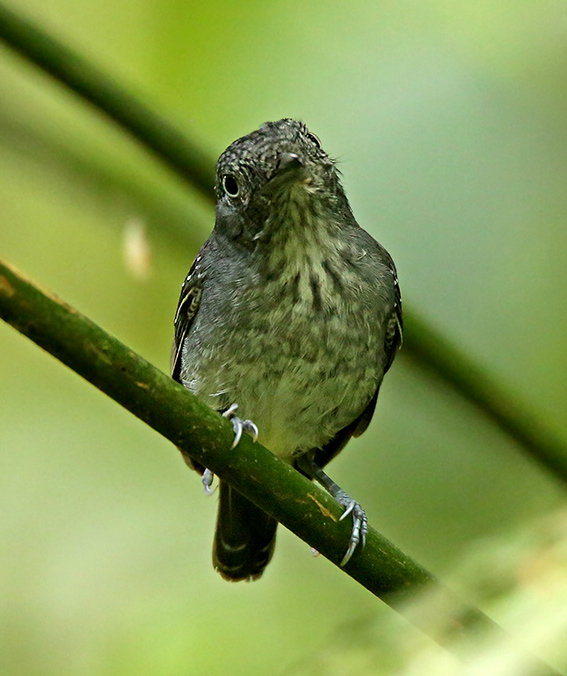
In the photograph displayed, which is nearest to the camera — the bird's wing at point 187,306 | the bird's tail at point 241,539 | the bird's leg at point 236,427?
the bird's leg at point 236,427

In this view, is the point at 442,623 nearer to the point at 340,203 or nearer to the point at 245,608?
the point at 245,608

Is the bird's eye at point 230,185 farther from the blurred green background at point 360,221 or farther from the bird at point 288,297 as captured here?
the blurred green background at point 360,221

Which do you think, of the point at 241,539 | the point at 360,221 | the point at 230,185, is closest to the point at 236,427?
the point at 230,185

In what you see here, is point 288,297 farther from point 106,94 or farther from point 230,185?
point 106,94

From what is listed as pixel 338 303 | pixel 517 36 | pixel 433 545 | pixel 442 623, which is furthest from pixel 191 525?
pixel 442 623

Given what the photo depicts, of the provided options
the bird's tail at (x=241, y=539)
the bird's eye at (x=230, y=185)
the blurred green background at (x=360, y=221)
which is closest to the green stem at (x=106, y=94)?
the bird's eye at (x=230, y=185)

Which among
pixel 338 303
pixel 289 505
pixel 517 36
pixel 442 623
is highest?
pixel 517 36
